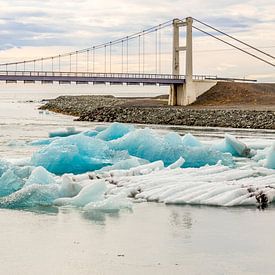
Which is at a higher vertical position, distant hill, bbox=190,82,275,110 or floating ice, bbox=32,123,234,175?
distant hill, bbox=190,82,275,110

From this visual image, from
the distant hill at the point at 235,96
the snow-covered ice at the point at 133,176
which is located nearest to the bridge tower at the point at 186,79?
the distant hill at the point at 235,96

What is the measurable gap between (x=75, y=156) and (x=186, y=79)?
3917 cm

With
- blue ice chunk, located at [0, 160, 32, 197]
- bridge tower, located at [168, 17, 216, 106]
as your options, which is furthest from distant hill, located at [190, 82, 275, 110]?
blue ice chunk, located at [0, 160, 32, 197]

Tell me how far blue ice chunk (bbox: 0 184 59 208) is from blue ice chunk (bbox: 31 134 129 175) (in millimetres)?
3563

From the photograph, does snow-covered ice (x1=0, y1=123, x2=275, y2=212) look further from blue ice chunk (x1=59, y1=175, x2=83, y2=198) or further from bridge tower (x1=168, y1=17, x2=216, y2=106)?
bridge tower (x1=168, y1=17, x2=216, y2=106)

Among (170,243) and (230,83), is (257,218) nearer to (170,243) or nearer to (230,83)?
(170,243)

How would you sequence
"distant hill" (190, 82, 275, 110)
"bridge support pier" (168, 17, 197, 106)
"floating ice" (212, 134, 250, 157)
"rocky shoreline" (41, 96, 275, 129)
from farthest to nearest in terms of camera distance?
1. "bridge support pier" (168, 17, 197, 106)
2. "distant hill" (190, 82, 275, 110)
3. "rocky shoreline" (41, 96, 275, 129)
4. "floating ice" (212, 134, 250, 157)

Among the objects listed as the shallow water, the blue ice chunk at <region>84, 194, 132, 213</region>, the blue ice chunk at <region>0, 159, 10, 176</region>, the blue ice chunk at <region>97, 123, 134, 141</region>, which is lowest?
the shallow water

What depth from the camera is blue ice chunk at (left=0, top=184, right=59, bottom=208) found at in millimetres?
11547

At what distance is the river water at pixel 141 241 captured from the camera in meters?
7.64

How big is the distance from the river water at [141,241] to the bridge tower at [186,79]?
43.3m

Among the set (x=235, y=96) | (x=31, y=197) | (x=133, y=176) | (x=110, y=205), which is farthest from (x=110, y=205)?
(x=235, y=96)

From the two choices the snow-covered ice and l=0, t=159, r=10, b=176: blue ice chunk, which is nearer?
the snow-covered ice

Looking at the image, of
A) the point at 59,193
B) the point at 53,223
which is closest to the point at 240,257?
the point at 53,223
